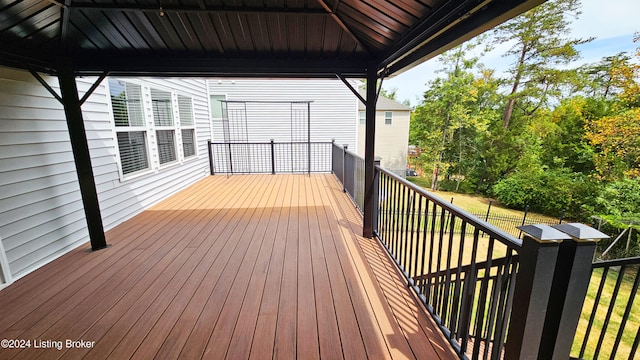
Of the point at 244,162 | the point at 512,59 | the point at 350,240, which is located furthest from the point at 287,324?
the point at 512,59

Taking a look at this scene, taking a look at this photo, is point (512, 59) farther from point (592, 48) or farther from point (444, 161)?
point (444, 161)

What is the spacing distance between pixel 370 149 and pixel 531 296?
7.64 feet

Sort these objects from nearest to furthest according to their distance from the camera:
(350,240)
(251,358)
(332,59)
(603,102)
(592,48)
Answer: (251,358) → (332,59) → (350,240) → (603,102) → (592,48)

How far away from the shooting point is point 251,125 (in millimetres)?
9016

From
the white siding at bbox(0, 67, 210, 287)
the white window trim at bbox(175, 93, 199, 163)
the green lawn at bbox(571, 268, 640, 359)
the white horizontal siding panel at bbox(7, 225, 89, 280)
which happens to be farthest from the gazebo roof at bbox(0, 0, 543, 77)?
the green lawn at bbox(571, 268, 640, 359)

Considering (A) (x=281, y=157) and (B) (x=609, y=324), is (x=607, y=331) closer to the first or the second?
(B) (x=609, y=324)

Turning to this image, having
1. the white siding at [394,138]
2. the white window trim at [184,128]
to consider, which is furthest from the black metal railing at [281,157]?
the white siding at [394,138]

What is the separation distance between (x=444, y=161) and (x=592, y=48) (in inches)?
349

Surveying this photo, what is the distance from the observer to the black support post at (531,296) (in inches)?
36.6

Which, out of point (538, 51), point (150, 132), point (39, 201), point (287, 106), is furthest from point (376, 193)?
point (538, 51)

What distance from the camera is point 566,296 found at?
0.94 meters

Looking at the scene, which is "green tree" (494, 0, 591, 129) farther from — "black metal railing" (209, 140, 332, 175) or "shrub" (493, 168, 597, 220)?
"black metal railing" (209, 140, 332, 175)

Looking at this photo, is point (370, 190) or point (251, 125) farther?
point (251, 125)

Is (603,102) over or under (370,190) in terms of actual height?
over
